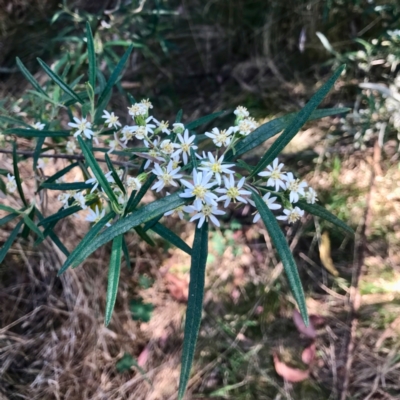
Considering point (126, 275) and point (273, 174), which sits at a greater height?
point (273, 174)

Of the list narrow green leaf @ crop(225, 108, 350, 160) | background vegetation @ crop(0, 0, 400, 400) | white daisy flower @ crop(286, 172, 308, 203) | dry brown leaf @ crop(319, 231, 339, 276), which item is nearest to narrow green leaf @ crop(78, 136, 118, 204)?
narrow green leaf @ crop(225, 108, 350, 160)

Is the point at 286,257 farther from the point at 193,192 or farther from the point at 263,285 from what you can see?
the point at 263,285

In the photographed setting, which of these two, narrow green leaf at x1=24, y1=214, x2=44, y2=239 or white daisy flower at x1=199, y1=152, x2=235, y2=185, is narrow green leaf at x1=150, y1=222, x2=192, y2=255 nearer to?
white daisy flower at x1=199, y1=152, x2=235, y2=185

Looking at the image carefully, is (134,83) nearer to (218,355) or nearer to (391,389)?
(218,355)

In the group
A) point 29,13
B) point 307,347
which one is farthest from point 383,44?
point 29,13

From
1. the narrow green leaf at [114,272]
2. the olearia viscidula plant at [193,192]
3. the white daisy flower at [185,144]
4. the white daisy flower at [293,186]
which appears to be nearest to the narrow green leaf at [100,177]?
the olearia viscidula plant at [193,192]
